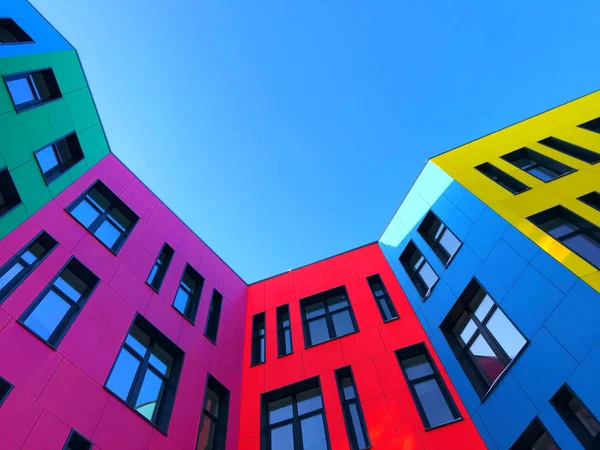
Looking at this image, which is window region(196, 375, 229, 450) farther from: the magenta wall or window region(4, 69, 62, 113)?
window region(4, 69, 62, 113)

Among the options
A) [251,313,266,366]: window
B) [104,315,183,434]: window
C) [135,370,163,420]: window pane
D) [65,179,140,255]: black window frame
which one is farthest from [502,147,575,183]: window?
[65,179,140,255]: black window frame

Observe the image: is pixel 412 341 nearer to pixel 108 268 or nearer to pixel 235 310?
pixel 235 310

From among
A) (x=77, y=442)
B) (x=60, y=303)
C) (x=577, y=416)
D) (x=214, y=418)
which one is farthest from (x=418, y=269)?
(x=77, y=442)

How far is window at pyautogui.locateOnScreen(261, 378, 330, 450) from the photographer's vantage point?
46.2ft

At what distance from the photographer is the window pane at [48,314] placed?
11.3m

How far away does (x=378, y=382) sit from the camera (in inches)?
570

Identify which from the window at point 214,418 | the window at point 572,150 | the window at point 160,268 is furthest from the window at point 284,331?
the window at point 572,150

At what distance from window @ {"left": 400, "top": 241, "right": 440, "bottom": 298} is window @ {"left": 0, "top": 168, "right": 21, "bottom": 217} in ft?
44.5

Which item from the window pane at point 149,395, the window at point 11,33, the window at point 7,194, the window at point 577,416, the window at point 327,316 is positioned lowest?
the window at point 577,416

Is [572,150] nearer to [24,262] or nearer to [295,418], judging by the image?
[295,418]

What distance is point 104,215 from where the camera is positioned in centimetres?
1664

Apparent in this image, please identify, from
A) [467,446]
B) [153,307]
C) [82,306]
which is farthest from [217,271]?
[467,446]

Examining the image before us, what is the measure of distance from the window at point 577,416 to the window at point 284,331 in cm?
985

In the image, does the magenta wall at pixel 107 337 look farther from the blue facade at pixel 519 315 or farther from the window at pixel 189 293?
the blue facade at pixel 519 315
